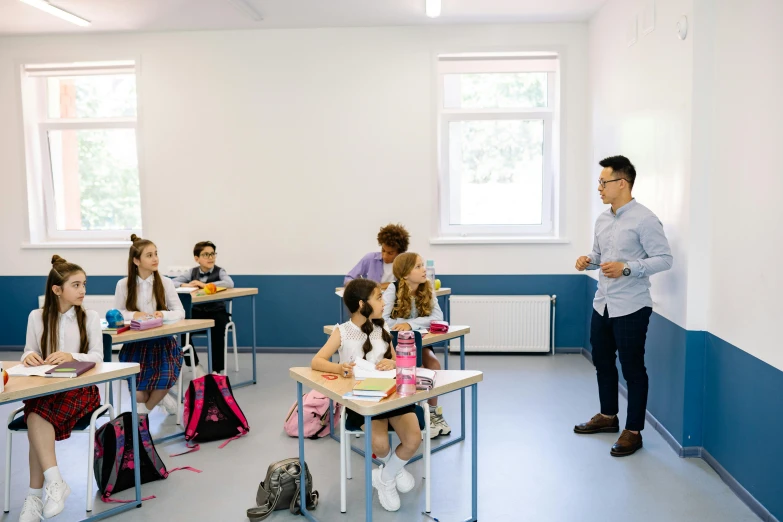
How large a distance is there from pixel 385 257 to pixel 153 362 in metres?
1.81

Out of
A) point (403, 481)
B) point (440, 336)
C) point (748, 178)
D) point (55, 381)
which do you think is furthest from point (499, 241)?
point (55, 381)

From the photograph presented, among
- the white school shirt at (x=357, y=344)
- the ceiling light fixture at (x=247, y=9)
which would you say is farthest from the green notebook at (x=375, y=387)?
the ceiling light fixture at (x=247, y=9)

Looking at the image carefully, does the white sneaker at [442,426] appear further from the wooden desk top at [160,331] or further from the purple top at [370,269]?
the wooden desk top at [160,331]

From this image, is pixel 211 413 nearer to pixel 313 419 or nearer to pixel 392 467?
pixel 313 419

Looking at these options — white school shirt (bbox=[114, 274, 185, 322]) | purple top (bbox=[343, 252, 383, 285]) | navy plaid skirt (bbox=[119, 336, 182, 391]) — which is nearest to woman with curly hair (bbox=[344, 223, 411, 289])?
purple top (bbox=[343, 252, 383, 285])

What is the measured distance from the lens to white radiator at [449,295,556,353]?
19.6 ft

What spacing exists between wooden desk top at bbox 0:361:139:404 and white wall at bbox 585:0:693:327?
2945mm

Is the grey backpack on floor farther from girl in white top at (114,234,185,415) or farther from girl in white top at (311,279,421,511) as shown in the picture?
girl in white top at (114,234,185,415)

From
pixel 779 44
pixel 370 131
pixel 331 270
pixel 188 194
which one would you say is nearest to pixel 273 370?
pixel 331 270

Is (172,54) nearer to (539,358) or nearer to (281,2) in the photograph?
(281,2)

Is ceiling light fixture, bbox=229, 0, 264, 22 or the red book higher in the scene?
ceiling light fixture, bbox=229, 0, 264, 22

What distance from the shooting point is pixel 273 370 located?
18.4ft

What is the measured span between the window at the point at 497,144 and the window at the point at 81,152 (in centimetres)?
316

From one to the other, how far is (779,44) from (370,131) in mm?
3830
